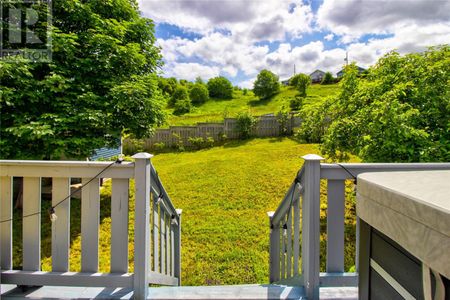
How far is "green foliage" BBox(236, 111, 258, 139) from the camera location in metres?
11.7

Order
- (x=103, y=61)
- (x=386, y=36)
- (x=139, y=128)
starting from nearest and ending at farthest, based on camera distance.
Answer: (x=103, y=61) < (x=139, y=128) < (x=386, y=36)

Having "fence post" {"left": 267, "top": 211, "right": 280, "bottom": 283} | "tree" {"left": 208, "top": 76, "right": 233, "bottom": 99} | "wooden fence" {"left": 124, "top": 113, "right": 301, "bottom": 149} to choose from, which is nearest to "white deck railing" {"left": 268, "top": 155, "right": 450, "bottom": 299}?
"fence post" {"left": 267, "top": 211, "right": 280, "bottom": 283}

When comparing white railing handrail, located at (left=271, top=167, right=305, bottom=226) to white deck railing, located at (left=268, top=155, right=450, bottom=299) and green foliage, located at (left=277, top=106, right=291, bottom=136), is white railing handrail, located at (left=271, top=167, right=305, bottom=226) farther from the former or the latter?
green foliage, located at (left=277, top=106, right=291, bottom=136)

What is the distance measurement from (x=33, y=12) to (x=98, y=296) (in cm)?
448

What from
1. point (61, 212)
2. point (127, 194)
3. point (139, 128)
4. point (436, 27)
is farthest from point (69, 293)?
point (436, 27)

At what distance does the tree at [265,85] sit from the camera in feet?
78.5

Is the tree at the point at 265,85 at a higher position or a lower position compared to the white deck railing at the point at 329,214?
higher

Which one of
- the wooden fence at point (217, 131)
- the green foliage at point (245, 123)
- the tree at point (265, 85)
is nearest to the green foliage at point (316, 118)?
the green foliage at point (245, 123)

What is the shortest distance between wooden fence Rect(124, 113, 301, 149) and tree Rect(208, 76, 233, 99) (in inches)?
592

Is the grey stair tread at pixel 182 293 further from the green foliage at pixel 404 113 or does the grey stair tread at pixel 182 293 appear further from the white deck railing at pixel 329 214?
the green foliage at pixel 404 113

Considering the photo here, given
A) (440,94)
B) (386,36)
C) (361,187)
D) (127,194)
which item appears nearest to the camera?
(361,187)

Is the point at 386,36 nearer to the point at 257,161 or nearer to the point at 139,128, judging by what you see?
the point at 257,161

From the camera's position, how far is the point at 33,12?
3.82 meters

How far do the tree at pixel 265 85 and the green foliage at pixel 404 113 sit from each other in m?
20.8
